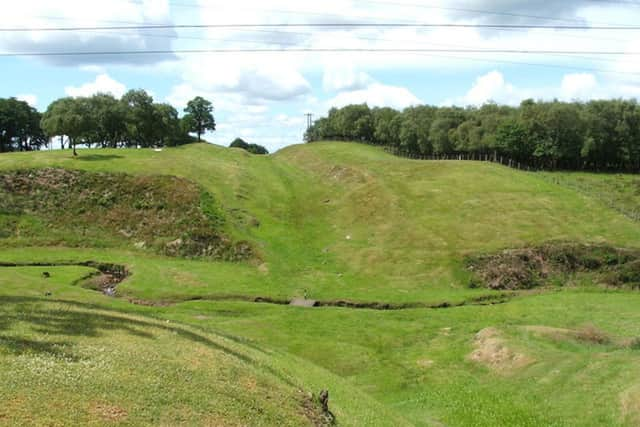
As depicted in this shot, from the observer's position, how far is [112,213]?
8206 centimetres

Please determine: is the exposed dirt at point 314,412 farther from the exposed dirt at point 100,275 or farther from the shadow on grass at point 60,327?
the exposed dirt at point 100,275

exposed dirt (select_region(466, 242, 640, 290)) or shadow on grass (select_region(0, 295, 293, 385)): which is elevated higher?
shadow on grass (select_region(0, 295, 293, 385))

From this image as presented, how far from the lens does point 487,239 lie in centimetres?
7044

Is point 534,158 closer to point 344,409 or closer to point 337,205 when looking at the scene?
point 337,205

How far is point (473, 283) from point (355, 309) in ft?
48.4

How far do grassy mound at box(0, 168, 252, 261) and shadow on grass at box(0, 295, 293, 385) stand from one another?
140 feet

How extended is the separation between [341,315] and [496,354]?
17270 mm

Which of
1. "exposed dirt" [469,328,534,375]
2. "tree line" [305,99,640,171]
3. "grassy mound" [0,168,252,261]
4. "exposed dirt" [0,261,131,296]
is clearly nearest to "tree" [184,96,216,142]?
"tree line" [305,99,640,171]

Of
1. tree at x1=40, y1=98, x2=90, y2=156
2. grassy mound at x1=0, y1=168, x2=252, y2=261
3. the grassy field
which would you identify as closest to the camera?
the grassy field

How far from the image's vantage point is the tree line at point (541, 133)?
13288 cm

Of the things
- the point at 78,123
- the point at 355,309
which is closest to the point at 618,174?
the point at 355,309

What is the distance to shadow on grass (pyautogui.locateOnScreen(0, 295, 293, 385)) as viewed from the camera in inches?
823

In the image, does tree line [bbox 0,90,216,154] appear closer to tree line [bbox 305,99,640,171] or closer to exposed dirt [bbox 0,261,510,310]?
exposed dirt [bbox 0,261,510,310]

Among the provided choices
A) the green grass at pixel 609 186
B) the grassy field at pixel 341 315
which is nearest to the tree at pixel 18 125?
the grassy field at pixel 341 315
